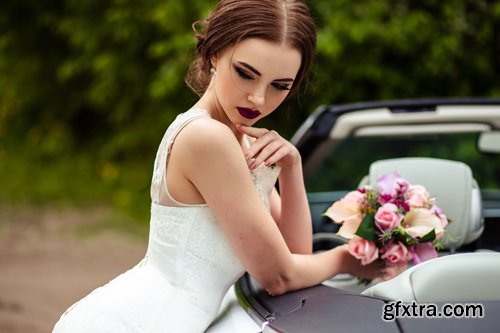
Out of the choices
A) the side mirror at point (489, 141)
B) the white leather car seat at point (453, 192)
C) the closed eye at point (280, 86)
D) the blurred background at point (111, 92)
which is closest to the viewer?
the closed eye at point (280, 86)

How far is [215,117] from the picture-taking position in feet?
6.01

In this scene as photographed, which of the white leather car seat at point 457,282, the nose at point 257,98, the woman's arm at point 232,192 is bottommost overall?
the white leather car seat at point 457,282

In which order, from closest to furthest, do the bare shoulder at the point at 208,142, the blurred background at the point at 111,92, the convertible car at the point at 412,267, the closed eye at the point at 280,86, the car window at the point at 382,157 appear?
the convertible car at the point at 412,267
the bare shoulder at the point at 208,142
the closed eye at the point at 280,86
the car window at the point at 382,157
the blurred background at the point at 111,92

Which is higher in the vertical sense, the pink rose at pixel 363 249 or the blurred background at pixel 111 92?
the pink rose at pixel 363 249

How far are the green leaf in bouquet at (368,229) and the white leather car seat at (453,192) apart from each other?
1.50 ft

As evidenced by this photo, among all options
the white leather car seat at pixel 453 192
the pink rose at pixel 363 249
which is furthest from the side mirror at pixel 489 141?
the pink rose at pixel 363 249

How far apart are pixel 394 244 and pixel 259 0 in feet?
2.62

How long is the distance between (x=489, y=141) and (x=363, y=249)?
4.36 ft

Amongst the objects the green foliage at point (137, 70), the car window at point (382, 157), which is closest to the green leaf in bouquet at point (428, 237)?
the green foliage at point (137, 70)

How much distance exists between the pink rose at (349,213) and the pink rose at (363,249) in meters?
0.06

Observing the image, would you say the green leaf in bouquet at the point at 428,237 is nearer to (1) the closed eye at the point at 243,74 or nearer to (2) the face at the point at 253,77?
(2) the face at the point at 253,77

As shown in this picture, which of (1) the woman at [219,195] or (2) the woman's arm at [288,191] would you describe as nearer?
(1) the woman at [219,195]

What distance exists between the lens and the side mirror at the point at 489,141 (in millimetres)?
2963

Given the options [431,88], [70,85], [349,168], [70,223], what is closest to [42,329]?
[349,168]
